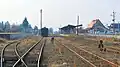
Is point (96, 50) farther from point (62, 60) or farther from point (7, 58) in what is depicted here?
point (7, 58)

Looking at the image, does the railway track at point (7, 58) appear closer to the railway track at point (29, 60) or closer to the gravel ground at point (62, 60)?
the railway track at point (29, 60)

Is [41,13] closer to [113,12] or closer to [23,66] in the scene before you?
[113,12]

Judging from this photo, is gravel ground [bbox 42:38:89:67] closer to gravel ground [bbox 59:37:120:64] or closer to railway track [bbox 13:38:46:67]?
railway track [bbox 13:38:46:67]

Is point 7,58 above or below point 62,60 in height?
above

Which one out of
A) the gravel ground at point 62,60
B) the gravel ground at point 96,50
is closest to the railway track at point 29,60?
the gravel ground at point 62,60

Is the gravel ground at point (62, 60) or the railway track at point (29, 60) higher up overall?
the railway track at point (29, 60)

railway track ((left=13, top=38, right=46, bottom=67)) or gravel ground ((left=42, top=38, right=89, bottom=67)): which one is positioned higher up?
railway track ((left=13, top=38, right=46, bottom=67))

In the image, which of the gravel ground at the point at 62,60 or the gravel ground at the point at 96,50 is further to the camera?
the gravel ground at the point at 96,50

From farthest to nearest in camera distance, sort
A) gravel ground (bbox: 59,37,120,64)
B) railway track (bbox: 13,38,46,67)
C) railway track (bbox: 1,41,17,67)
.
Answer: gravel ground (bbox: 59,37,120,64) < railway track (bbox: 1,41,17,67) < railway track (bbox: 13,38,46,67)

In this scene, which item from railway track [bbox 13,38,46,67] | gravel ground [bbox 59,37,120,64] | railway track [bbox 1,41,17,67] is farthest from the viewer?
gravel ground [bbox 59,37,120,64]

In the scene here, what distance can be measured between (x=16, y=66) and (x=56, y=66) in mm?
2293

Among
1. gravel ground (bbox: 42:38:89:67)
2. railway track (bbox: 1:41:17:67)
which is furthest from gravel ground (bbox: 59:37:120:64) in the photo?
railway track (bbox: 1:41:17:67)

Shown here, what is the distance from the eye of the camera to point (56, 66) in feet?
51.9

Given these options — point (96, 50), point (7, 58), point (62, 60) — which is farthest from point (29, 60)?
point (96, 50)
